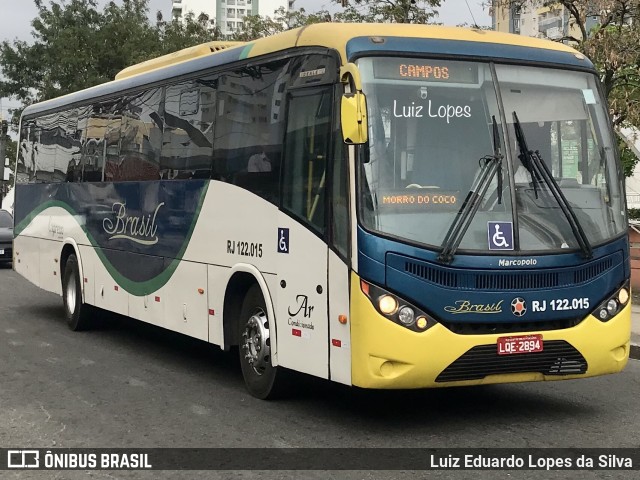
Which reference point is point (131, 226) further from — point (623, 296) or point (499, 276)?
point (623, 296)

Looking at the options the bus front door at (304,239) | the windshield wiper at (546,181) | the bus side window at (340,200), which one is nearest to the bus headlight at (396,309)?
the bus side window at (340,200)

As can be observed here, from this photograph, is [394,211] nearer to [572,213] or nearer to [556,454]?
[572,213]

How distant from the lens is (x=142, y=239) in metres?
11.5

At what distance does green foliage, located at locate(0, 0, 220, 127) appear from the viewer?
1630 inches

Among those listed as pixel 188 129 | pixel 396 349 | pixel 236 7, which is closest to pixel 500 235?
pixel 396 349

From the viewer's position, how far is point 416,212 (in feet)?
23.8

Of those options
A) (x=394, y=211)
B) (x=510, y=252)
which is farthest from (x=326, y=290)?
(x=510, y=252)

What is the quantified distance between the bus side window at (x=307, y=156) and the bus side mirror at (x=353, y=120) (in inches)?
23.5

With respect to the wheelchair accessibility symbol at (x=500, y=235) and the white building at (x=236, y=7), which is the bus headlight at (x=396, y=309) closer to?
the wheelchair accessibility symbol at (x=500, y=235)

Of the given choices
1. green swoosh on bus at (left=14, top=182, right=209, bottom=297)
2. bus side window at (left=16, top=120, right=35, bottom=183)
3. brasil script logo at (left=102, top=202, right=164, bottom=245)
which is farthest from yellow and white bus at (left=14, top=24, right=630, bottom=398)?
bus side window at (left=16, top=120, right=35, bottom=183)

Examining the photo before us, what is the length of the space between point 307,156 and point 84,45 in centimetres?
3600

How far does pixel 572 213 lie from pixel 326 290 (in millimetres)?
1947

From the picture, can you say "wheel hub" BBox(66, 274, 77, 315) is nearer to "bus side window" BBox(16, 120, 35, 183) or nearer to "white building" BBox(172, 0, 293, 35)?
"bus side window" BBox(16, 120, 35, 183)

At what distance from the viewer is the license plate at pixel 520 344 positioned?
7.32 meters
